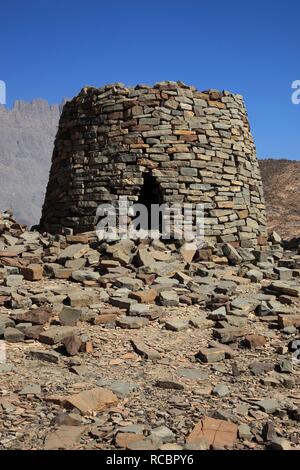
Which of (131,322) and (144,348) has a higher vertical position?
(131,322)

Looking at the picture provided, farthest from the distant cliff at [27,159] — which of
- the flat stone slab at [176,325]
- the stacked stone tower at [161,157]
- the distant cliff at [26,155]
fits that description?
the flat stone slab at [176,325]

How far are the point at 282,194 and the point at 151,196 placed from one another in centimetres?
1615

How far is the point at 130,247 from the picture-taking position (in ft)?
25.2

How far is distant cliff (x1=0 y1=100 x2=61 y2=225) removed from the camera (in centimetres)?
5962

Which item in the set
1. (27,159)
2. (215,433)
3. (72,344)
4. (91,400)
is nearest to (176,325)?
(72,344)

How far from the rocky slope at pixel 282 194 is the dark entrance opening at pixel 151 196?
8.96 meters

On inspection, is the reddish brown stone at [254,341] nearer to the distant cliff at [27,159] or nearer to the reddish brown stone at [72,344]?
the reddish brown stone at [72,344]

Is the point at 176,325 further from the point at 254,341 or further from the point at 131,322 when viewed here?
the point at 254,341

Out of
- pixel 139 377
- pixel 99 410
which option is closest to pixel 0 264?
pixel 139 377

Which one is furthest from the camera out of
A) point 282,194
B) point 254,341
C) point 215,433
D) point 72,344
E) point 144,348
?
point 282,194

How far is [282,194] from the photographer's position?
79.0 feet
